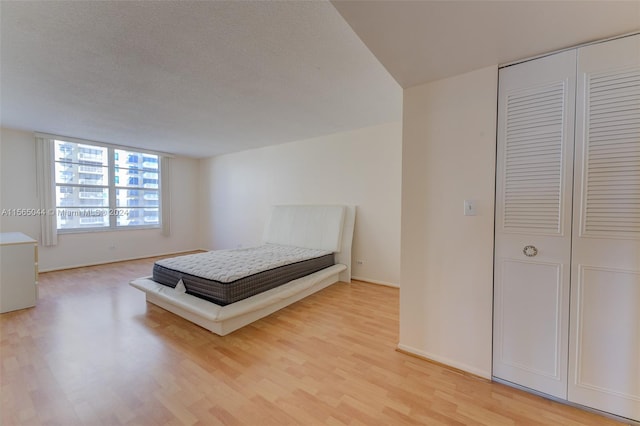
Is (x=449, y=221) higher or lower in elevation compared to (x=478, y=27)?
lower

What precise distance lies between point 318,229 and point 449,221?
268 centimetres

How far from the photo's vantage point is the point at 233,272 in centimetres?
270

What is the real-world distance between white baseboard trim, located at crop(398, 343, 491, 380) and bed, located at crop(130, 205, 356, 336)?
146cm

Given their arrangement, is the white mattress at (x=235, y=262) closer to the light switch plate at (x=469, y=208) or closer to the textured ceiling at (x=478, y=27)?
the light switch plate at (x=469, y=208)

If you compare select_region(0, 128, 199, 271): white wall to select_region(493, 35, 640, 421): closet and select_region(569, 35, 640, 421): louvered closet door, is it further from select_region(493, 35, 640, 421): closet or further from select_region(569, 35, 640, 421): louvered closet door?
select_region(569, 35, 640, 421): louvered closet door

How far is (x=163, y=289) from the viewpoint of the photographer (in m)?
2.97

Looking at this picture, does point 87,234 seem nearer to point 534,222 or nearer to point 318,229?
point 318,229

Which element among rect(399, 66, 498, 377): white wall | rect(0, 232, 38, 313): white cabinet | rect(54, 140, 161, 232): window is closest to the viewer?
rect(399, 66, 498, 377): white wall

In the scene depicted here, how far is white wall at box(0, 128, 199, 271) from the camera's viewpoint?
4.23 m

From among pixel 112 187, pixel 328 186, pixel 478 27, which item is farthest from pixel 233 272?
pixel 112 187

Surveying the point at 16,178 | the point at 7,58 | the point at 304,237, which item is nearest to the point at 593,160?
the point at 304,237

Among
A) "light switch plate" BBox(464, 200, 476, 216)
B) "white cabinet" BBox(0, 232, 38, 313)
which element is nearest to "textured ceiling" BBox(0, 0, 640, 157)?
"light switch plate" BBox(464, 200, 476, 216)

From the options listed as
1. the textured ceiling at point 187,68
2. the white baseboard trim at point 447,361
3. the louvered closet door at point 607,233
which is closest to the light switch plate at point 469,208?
the louvered closet door at point 607,233

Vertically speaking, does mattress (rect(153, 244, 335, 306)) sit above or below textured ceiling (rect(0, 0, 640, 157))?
below
